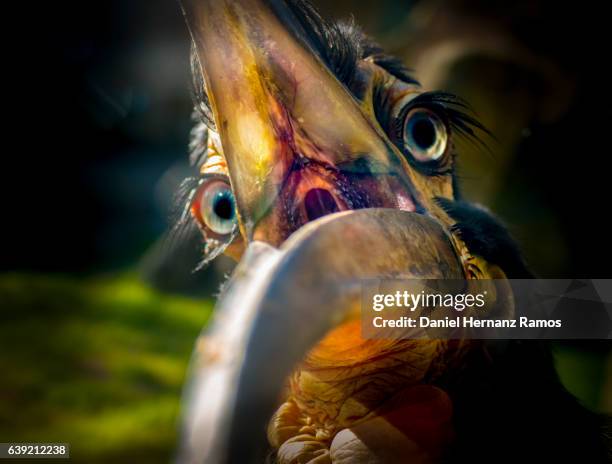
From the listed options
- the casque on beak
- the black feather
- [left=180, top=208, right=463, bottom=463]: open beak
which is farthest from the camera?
the black feather

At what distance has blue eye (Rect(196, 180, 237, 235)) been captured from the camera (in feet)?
3.56

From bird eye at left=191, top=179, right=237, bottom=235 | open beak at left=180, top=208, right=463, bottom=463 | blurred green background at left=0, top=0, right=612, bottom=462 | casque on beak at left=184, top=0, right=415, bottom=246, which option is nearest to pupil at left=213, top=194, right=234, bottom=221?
bird eye at left=191, top=179, right=237, bottom=235

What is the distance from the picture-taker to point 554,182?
10.7 ft

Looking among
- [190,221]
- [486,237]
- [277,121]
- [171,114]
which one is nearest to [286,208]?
[277,121]

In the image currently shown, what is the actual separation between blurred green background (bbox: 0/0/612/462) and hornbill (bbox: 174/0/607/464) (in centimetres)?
144

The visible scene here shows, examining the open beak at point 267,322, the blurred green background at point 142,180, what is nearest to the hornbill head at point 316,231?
the open beak at point 267,322

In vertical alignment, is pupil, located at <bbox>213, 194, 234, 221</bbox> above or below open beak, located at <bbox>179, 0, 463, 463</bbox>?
above

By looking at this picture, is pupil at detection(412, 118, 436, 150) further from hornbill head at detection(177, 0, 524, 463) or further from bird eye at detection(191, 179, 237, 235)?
bird eye at detection(191, 179, 237, 235)

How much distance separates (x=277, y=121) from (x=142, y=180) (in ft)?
8.93

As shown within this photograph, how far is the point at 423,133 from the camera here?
1091 millimetres

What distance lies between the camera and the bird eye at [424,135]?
41.7 inches

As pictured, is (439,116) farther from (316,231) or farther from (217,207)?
(316,231)

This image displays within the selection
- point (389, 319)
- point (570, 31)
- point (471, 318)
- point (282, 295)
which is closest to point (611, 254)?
point (570, 31)

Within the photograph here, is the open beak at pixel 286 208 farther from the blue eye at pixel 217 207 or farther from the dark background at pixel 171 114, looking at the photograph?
the dark background at pixel 171 114
